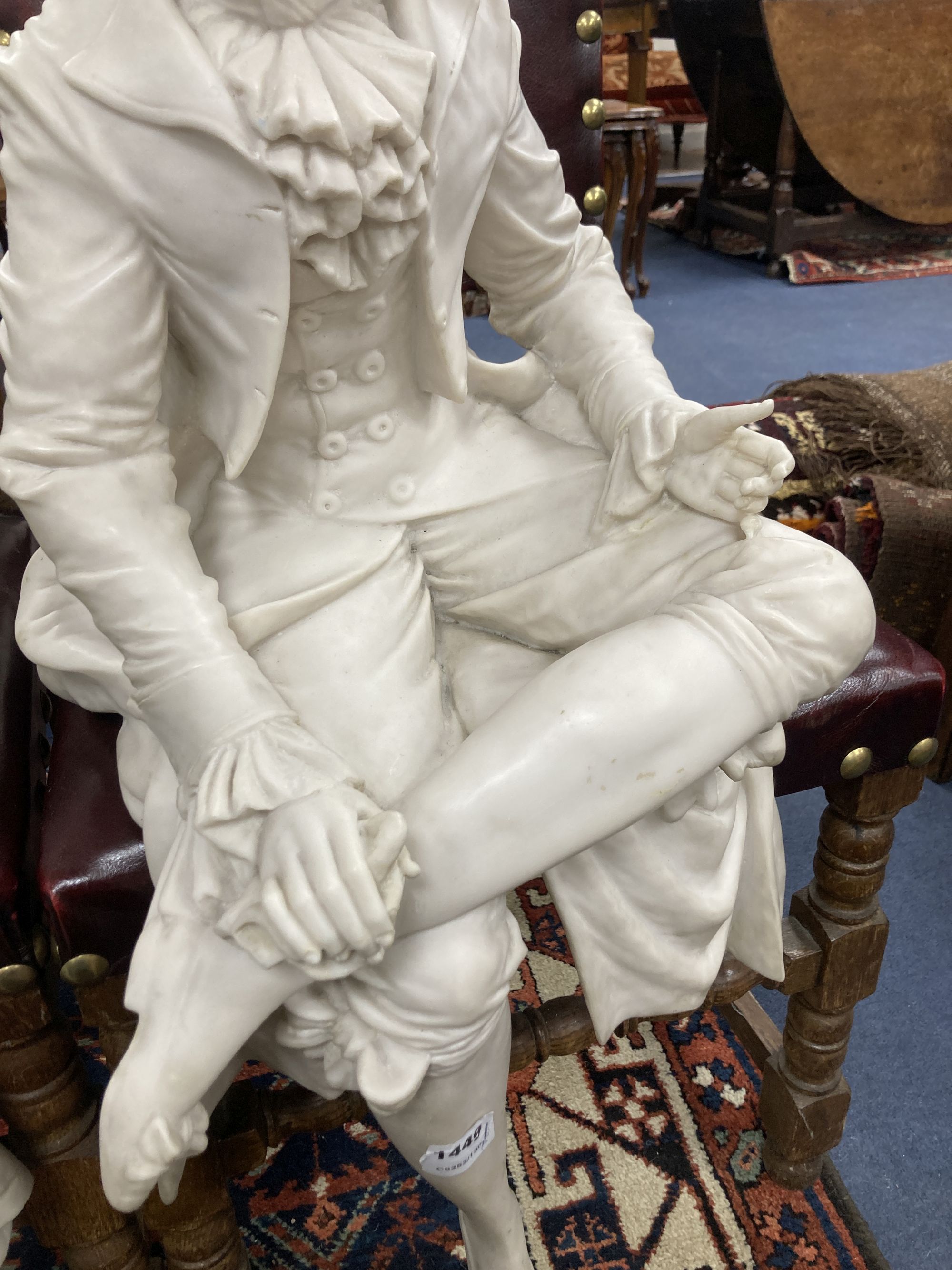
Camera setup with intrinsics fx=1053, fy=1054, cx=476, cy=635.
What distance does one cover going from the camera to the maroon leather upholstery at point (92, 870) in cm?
73

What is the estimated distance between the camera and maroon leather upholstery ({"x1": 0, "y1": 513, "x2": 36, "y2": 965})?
75cm

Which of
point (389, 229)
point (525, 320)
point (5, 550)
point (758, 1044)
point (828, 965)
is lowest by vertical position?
point (758, 1044)

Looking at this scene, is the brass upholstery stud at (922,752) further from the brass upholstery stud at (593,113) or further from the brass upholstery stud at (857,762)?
the brass upholstery stud at (593,113)

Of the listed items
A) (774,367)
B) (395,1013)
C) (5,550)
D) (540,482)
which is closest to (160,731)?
(395,1013)

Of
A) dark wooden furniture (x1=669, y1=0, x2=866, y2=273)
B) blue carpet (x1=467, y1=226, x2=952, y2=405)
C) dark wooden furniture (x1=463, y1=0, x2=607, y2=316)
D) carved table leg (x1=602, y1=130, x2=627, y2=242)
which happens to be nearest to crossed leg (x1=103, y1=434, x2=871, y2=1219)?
dark wooden furniture (x1=463, y1=0, x2=607, y2=316)

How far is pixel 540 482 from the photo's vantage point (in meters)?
0.75

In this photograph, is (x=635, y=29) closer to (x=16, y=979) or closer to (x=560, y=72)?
(x=560, y=72)

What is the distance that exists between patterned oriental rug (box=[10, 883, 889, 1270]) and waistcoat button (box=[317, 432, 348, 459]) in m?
0.80

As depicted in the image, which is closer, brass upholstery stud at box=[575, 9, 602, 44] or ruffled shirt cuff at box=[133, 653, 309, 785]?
ruffled shirt cuff at box=[133, 653, 309, 785]

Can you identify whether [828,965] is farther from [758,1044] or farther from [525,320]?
[525,320]

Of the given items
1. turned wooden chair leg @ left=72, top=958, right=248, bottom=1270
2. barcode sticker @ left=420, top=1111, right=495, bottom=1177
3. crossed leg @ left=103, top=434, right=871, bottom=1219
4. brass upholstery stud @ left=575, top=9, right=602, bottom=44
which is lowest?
turned wooden chair leg @ left=72, top=958, right=248, bottom=1270

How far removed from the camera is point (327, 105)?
1.77 ft

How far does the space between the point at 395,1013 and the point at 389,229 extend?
0.45 metres

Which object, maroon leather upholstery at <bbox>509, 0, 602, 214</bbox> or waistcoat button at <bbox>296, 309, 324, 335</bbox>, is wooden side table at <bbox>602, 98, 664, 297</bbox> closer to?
maroon leather upholstery at <bbox>509, 0, 602, 214</bbox>
